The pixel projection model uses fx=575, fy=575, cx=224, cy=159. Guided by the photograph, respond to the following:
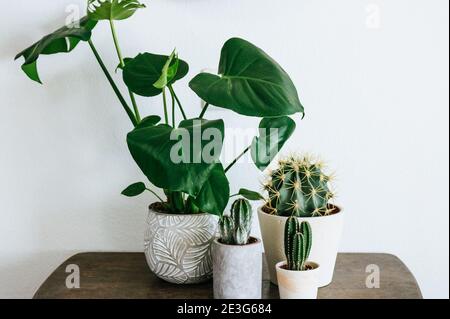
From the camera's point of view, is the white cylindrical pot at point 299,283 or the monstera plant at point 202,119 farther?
the white cylindrical pot at point 299,283

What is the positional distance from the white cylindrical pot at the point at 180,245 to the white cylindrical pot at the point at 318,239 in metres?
0.11

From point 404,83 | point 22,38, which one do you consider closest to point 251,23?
point 404,83

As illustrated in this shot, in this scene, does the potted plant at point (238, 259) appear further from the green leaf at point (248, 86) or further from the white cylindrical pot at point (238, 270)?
the green leaf at point (248, 86)

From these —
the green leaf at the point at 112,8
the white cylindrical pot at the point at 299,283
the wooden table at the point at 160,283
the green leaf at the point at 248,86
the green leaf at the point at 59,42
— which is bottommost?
the wooden table at the point at 160,283

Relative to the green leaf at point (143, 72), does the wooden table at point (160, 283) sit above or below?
below

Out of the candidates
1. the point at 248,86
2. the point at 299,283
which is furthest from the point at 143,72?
the point at 299,283

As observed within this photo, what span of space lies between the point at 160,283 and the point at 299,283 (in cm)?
31

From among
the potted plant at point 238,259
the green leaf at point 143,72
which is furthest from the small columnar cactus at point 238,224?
the green leaf at point 143,72

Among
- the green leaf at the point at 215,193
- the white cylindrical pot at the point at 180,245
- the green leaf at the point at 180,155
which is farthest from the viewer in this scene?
the white cylindrical pot at the point at 180,245

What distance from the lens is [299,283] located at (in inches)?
40.1

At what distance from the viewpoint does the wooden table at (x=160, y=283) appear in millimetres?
1109

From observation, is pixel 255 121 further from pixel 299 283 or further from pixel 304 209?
pixel 299 283

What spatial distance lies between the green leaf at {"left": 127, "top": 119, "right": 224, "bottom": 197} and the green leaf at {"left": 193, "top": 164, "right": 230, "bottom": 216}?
0.09 meters

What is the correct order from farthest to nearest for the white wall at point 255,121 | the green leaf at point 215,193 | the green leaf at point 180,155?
the white wall at point 255,121 → the green leaf at point 215,193 → the green leaf at point 180,155
